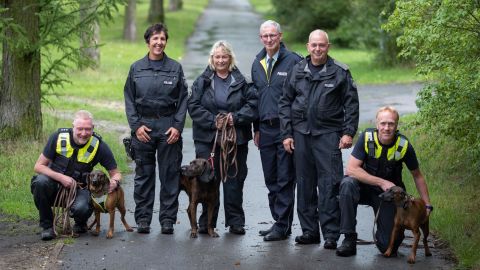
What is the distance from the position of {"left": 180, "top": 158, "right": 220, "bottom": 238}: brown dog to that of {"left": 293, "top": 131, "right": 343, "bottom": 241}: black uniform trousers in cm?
86

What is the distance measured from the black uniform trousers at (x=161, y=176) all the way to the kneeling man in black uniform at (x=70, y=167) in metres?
0.32

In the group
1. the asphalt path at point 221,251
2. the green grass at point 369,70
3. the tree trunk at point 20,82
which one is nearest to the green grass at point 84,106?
the tree trunk at point 20,82

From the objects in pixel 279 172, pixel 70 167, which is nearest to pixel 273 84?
pixel 279 172

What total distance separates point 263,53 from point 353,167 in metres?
1.59

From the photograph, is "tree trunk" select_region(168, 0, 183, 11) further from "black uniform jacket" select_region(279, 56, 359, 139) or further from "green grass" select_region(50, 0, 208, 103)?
→ "black uniform jacket" select_region(279, 56, 359, 139)

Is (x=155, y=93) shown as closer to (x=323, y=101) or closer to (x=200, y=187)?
(x=200, y=187)

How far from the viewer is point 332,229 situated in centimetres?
900

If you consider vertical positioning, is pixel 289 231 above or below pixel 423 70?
below

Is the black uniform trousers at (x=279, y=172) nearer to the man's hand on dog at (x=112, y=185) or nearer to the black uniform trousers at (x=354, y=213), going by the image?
the black uniform trousers at (x=354, y=213)

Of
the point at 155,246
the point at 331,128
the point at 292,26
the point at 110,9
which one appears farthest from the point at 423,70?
the point at 292,26

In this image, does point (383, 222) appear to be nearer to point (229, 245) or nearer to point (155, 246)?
point (229, 245)

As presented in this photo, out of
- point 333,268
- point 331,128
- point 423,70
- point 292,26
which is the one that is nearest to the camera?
point 333,268

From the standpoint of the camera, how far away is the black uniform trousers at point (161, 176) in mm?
9531

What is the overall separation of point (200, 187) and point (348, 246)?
5.33ft
